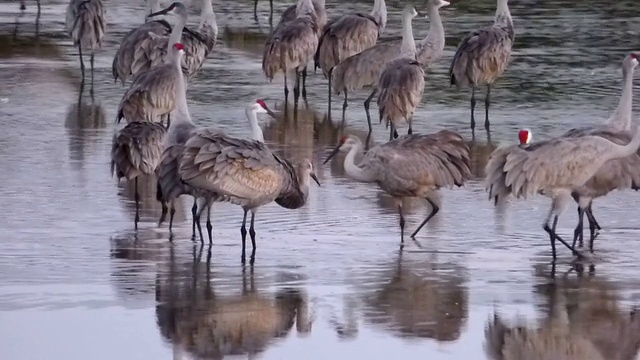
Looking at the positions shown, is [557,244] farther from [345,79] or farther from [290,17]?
[290,17]

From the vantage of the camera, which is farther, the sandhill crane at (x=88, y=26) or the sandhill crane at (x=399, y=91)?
the sandhill crane at (x=88, y=26)

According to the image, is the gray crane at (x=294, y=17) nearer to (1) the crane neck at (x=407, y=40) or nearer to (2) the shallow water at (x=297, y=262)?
(2) the shallow water at (x=297, y=262)

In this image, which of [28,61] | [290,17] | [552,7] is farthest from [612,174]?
[552,7]

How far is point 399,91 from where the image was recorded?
52.1 ft

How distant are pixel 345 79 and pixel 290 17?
3.48m

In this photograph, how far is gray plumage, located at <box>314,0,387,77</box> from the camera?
62.4ft

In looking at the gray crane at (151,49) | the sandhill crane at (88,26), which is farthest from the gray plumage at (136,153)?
the sandhill crane at (88,26)

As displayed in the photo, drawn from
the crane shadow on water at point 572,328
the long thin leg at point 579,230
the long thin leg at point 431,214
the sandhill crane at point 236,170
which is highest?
the sandhill crane at point 236,170

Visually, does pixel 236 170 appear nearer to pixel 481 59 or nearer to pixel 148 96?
pixel 148 96

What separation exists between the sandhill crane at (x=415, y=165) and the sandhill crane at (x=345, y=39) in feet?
21.4

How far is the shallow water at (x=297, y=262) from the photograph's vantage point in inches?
356

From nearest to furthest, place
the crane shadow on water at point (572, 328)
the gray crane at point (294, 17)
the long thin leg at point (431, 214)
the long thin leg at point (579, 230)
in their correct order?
the crane shadow on water at point (572, 328) → the long thin leg at point (579, 230) → the long thin leg at point (431, 214) → the gray crane at point (294, 17)

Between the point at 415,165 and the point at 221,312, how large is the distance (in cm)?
309

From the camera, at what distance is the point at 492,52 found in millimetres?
17438
